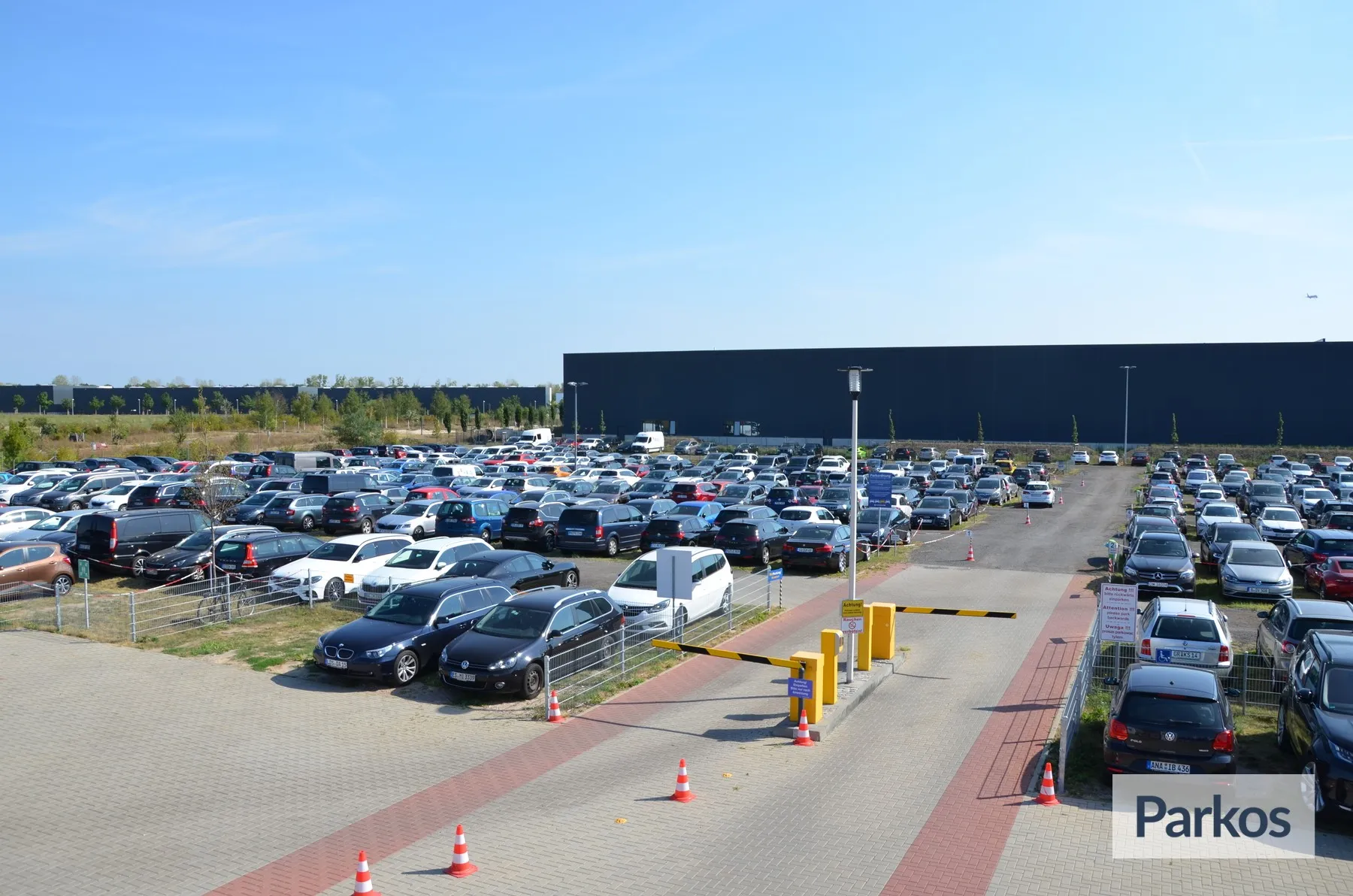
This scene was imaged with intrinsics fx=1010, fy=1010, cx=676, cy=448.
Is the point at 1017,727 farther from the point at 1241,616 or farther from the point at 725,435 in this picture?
the point at 725,435

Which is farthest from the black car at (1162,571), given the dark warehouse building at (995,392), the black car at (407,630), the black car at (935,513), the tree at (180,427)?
the tree at (180,427)

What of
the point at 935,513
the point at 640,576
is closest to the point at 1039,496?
the point at 935,513

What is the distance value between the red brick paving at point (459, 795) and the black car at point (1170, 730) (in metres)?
6.11

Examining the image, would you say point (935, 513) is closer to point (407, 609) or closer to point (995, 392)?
point (407, 609)

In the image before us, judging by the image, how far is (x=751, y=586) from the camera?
23.0 metres

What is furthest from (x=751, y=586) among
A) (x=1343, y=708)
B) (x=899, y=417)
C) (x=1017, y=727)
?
(x=899, y=417)

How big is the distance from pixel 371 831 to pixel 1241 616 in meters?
17.8

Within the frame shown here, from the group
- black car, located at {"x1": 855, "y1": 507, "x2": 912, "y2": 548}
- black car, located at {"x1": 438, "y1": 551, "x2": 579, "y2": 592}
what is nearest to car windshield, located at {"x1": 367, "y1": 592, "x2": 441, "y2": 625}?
black car, located at {"x1": 438, "y1": 551, "x2": 579, "y2": 592}

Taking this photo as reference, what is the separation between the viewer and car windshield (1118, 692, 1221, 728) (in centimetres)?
1091

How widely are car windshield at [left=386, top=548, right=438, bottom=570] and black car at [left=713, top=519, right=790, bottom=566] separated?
8.14 meters

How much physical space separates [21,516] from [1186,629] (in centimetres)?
3103

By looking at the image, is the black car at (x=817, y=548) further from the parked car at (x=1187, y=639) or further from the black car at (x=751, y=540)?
the parked car at (x=1187, y=639)

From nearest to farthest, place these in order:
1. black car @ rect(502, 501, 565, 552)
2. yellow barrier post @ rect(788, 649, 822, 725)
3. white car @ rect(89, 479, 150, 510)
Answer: yellow barrier post @ rect(788, 649, 822, 725) → black car @ rect(502, 501, 565, 552) → white car @ rect(89, 479, 150, 510)

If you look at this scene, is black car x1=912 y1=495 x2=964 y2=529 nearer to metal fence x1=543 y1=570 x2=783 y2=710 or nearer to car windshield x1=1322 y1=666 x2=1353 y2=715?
metal fence x1=543 y1=570 x2=783 y2=710
